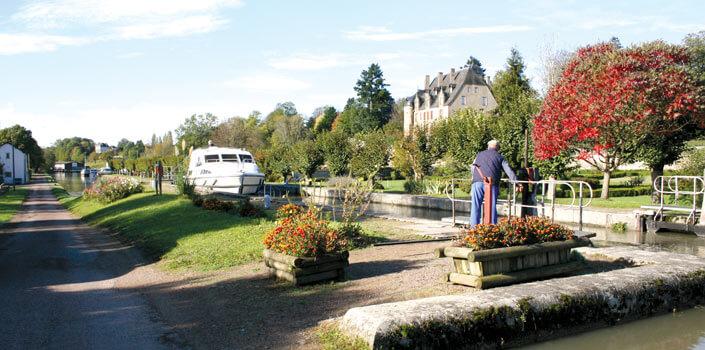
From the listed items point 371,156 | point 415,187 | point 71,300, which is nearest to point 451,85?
point 371,156

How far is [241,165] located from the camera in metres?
29.8

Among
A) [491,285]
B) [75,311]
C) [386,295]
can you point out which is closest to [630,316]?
[491,285]

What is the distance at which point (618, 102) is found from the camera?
2108cm

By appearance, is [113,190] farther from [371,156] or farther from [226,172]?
[371,156]

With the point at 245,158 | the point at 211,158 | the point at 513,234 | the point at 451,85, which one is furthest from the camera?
the point at 451,85

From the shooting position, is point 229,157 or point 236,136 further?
point 236,136

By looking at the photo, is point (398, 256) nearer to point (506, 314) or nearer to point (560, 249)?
point (560, 249)

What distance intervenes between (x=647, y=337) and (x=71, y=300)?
7.65m

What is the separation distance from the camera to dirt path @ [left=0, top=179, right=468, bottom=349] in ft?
20.1

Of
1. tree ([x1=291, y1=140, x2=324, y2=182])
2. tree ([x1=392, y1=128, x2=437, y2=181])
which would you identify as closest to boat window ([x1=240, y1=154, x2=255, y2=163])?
tree ([x1=392, y1=128, x2=437, y2=181])

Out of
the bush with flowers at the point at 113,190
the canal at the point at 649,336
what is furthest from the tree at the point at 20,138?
the canal at the point at 649,336

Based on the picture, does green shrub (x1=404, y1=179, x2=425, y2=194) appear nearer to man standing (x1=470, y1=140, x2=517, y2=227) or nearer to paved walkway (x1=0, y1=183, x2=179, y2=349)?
paved walkway (x1=0, y1=183, x2=179, y2=349)

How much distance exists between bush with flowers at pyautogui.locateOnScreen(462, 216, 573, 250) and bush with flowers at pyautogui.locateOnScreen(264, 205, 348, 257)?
2042mm

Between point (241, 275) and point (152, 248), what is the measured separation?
16.3 ft
